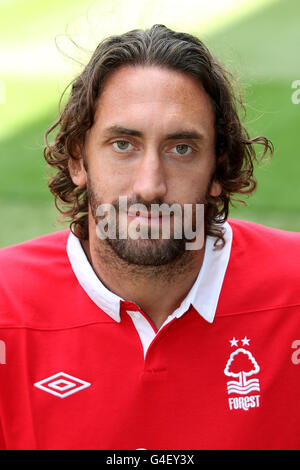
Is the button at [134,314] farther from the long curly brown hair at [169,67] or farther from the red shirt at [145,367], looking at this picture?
the long curly brown hair at [169,67]

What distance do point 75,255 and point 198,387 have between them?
2.53ft

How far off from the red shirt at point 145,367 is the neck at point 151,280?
0.08 m

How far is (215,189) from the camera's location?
138 inches

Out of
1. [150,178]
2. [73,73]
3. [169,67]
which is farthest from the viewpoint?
[73,73]

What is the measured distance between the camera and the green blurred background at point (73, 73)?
775 cm

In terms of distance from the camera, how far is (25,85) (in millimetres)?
9750

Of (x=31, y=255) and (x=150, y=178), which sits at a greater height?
(x=150, y=178)

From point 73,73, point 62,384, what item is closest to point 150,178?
point 62,384

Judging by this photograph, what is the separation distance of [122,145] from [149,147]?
119 millimetres

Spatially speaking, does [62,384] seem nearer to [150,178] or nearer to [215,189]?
[150,178]

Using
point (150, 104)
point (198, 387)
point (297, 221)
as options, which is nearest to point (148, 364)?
point (198, 387)

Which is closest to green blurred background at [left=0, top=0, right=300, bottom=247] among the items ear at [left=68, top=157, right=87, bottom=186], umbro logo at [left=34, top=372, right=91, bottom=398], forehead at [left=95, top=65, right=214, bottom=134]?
ear at [left=68, top=157, right=87, bottom=186]

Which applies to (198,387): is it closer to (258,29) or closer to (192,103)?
(192,103)

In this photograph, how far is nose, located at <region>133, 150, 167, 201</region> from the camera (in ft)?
9.76
